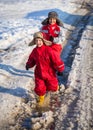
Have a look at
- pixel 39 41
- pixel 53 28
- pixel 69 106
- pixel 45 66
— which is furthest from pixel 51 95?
pixel 53 28

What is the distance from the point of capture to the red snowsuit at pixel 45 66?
19.1 ft

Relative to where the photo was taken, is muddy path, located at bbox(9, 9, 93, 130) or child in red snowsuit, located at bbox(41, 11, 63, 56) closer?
muddy path, located at bbox(9, 9, 93, 130)

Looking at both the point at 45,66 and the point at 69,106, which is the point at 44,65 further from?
A: the point at 69,106

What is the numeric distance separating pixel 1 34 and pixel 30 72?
178 inches

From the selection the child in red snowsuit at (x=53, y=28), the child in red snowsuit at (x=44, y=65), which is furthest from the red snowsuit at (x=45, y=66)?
the child in red snowsuit at (x=53, y=28)

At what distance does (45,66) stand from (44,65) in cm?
3

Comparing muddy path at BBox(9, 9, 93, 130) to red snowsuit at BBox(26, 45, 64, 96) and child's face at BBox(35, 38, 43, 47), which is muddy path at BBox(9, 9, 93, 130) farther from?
child's face at BBox(35, 38, 43, 47)

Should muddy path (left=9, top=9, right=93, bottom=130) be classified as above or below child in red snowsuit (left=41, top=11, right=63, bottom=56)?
below

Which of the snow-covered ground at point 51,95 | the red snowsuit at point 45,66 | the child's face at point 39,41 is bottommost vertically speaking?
the snow-covered ground at point 51,95

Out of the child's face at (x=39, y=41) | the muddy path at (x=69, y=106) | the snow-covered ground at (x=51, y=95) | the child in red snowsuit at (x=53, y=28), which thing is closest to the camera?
the muddy path at (x=69, y=106)

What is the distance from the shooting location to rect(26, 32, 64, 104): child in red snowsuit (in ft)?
19.1

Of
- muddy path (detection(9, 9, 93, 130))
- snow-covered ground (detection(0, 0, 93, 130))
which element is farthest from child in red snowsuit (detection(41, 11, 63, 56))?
muddy path (detection(9, 9, 93, 130))

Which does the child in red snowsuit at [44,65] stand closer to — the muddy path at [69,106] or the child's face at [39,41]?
the child's face at [39,41]

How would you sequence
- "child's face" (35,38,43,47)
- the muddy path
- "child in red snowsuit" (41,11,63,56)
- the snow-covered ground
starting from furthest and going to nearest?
"child in red snowsuit" (41,11,63,56)
"child's face" (35,38,43,47)
the snow-covered ground
the muddy path
